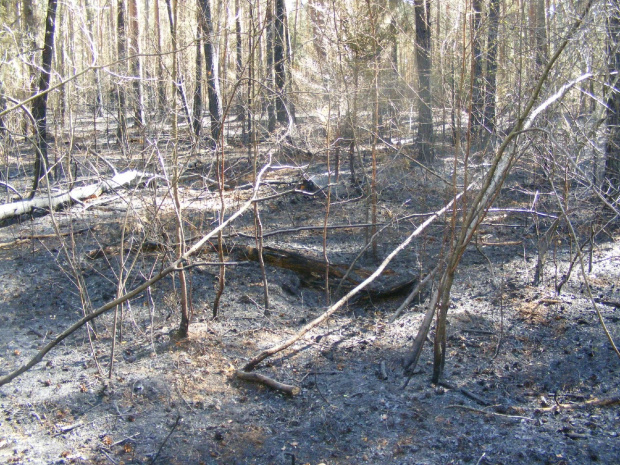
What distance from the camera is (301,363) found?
5.08 metres

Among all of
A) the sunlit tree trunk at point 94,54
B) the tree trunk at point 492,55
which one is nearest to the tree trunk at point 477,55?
the tree trunk at point 492,55

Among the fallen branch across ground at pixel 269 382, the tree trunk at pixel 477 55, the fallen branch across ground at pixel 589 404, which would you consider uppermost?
the tree trunk at pixel 477 55

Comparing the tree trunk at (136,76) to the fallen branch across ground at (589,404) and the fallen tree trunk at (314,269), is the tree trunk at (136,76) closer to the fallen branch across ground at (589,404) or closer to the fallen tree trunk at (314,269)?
the fallen tree trunk at (314,269)

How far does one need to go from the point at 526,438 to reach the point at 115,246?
509cm

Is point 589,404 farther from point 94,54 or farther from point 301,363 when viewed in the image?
point 94,54

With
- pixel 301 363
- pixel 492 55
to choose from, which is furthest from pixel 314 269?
pixel 492 55

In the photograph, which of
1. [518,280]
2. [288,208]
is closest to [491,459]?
[518,280]

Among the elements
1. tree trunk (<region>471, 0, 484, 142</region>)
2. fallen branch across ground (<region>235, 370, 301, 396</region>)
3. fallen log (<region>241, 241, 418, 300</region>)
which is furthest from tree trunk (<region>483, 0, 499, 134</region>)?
fallen branch across ground (<region>235, 370, 301, 396</region>)

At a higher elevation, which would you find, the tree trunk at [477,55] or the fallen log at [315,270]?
the tree trunk at [477,55]

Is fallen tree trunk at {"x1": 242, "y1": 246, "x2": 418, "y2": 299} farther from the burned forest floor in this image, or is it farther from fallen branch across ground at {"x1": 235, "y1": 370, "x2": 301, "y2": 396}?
fallen branch across ground at {"x1": 235, "y1": 370, "x2": 301, "y2": 396}

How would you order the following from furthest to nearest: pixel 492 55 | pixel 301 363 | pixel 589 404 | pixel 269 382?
pixel 492 55, pixel 301 363, pixel 269 382, pixel 589 404

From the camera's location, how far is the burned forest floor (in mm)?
3811

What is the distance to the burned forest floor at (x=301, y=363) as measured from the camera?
3811 millimetres

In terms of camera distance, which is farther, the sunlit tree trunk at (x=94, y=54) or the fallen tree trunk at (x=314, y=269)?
the fallen tree trunk at (x=314, y=269)
